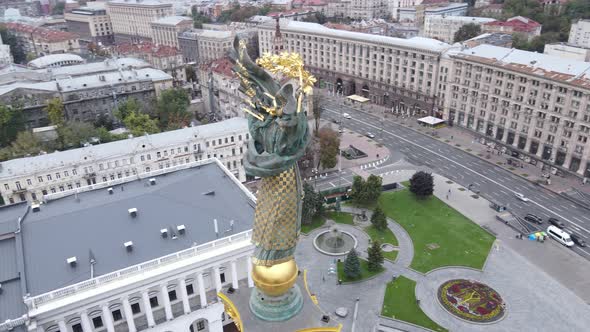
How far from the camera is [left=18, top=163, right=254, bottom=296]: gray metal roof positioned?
48938 mm

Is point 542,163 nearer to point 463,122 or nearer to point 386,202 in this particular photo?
point 463,122

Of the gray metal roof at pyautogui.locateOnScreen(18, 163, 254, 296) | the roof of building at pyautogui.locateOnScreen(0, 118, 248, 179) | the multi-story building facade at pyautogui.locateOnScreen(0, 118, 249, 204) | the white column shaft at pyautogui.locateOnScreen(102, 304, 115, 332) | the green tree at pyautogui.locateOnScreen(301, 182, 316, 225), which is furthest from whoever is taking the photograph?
the green tree at pyautogui.locateOnScreen(301, 182, 316, 225)

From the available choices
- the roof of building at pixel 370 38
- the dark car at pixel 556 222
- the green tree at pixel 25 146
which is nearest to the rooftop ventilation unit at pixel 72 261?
the green tree at pixel 25 146

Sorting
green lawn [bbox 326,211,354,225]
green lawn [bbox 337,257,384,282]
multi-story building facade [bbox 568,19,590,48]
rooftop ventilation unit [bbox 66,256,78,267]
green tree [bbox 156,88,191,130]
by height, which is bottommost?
green lawn [bbox 337,257,384,282]

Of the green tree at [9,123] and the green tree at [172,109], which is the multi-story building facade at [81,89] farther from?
the green tree at [172,109]

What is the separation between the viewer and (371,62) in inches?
5910

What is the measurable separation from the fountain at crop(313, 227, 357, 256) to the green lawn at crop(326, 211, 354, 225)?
148 inches

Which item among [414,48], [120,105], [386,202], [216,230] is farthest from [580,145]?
[120,105]

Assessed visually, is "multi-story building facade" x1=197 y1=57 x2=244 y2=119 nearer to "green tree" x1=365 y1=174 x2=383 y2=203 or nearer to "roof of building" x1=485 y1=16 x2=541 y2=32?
"green tree" x1=365 y1=174 x2=383 y2=203

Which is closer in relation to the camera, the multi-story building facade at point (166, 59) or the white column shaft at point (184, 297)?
the white column shaft at point (184, 297)

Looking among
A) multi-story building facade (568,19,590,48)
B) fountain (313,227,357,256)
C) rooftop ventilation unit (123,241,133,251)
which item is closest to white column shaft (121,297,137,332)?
rooftop ventilation unit (123,241,133,251)

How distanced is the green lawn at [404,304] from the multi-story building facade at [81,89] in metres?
89.2

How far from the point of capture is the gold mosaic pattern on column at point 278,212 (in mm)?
28656

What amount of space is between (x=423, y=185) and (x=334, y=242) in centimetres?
2372
